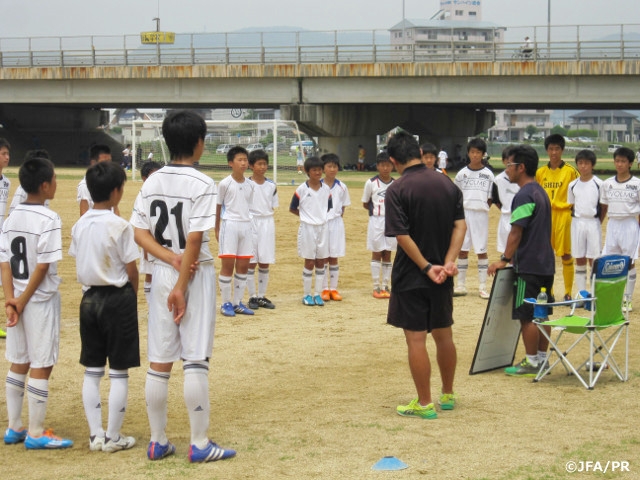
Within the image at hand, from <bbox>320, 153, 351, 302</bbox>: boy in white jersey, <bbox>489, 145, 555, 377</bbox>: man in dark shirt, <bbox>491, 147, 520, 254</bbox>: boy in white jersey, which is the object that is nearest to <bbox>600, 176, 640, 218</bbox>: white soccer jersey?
<bbox>491, 147, 520, 254</bbox>: boy in white jersey

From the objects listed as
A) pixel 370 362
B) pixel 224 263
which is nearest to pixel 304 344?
pixel 370 362

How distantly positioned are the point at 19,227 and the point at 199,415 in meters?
1.79

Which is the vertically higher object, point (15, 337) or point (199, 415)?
point (15, 337)

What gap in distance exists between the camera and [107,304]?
5.71 meters

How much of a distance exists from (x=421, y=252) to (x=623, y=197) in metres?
5.41

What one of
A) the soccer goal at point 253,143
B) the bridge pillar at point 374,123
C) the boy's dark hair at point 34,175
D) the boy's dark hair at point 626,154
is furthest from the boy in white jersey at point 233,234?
the bridge pillar at point 374,123

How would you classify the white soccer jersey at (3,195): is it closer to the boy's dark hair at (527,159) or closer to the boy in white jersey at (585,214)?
the boy's dark hair at (527,159)

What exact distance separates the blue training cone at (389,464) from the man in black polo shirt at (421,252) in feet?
3.69

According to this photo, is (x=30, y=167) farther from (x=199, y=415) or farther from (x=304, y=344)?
(x=304, y=344)

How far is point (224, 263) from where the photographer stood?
11.1 metres

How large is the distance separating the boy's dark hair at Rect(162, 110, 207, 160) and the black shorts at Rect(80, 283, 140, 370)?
99cm

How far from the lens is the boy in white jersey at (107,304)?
571cm

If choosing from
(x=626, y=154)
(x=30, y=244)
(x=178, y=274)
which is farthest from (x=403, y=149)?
(x=626, y=154)

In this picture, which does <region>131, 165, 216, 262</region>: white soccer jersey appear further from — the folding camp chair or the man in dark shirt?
the folding camp chair
